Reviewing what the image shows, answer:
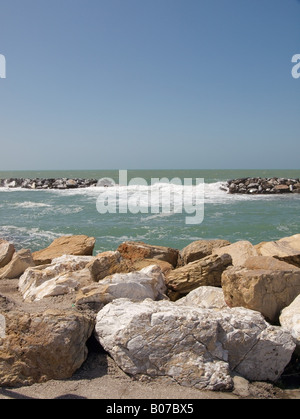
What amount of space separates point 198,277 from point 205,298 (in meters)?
0.48

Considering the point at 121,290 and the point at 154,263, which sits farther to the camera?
the point at 154,263

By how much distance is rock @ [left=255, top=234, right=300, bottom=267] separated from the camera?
5.01 meters

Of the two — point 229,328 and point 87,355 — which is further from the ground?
point 229,328

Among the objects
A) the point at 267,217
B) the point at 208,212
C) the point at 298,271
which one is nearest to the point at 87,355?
the point at 298,271

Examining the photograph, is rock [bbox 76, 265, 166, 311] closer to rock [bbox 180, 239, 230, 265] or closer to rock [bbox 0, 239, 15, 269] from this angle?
rock [bbox 180, 239, 230, 265]

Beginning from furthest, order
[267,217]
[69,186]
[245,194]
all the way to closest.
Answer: [69,186] → [245,194] → [267,217]

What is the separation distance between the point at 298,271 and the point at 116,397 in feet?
8.03

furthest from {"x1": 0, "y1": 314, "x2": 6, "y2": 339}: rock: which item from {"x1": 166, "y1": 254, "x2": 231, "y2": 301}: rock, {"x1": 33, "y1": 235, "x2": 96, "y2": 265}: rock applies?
{"x1": 33, "y1": 235, "x2": 96, "y2": 265}: rock

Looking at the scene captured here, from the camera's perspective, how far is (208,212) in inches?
702

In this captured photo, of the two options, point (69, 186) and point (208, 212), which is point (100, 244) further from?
point (69, 186)

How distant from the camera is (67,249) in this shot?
21.5 ft

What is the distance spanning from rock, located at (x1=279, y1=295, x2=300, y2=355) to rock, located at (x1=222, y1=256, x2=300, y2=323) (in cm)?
15

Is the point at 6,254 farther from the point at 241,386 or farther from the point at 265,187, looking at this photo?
the point at 265,187

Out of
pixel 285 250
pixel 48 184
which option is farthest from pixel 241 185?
pixel 285 250
